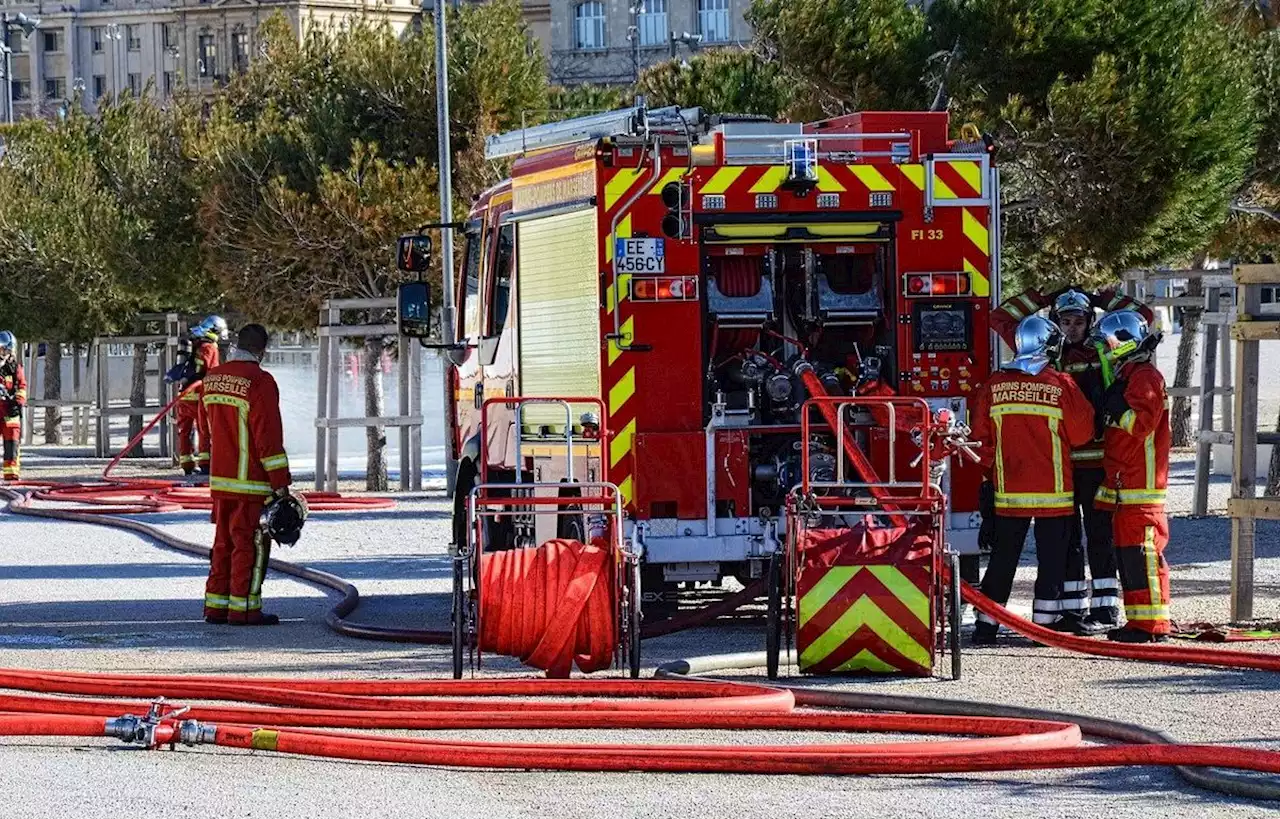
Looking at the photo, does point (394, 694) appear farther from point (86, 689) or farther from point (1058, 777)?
point (1058, 777)

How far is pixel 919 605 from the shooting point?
10680 millimetres

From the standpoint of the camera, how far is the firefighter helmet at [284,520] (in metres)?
13.6

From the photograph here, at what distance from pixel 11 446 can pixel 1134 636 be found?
2004 cm

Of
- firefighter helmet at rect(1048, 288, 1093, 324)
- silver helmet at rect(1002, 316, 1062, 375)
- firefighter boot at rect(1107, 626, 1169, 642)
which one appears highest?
firefighter helmet at rect(1048, 288, 1093, 324)

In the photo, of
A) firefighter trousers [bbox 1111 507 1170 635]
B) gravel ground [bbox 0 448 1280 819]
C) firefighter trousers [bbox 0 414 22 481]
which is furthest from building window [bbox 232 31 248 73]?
firefighter trousers [bbox 1111 507 1170 635]

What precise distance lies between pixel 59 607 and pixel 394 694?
5790mm

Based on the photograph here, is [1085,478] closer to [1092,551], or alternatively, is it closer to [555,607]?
[1092,551]

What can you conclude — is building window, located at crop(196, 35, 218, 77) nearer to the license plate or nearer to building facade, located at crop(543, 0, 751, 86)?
building facade, located at crop(543, 0, 751, 86)

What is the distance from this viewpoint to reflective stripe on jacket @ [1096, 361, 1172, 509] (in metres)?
12.0

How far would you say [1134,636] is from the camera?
39.8ft

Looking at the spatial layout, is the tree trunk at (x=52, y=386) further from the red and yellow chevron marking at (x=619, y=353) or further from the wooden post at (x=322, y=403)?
the red and yellow chevron marking at (x=619, y=353)

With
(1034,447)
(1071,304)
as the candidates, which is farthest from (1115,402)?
(1071,304)

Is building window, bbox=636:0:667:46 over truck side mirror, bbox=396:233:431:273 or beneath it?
over

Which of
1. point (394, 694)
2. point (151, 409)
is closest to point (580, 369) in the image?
point (394, 694)
